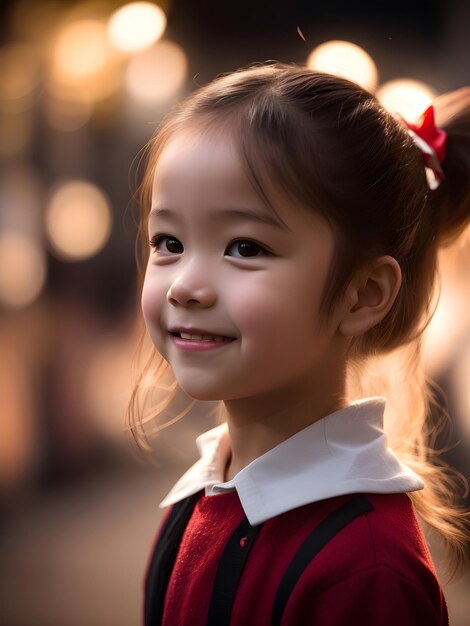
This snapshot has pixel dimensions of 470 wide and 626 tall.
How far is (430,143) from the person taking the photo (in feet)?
3.01

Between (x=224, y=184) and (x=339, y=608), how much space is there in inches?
16.5

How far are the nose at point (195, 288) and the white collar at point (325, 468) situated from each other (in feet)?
0.61

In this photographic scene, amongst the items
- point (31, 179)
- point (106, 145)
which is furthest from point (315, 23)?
point (31, 179)

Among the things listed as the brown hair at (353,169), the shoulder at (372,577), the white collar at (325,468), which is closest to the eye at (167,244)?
the brown hair at (353,169)

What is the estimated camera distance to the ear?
2.70ft

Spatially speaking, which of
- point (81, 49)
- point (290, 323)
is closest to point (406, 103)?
point (290, 323)


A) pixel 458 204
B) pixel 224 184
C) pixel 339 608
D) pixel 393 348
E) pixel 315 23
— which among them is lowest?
pixel 339 608

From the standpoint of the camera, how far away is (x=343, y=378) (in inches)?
34.9

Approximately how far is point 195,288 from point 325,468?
9.2 inches

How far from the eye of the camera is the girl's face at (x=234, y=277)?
30.0 inches

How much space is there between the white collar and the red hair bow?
277 mm

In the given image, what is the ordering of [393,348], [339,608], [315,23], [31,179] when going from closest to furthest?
[339,608] → [393,348] → [315,23] → [31,179]

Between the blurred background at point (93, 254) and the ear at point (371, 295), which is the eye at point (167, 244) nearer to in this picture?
the ear at point (371, 295)

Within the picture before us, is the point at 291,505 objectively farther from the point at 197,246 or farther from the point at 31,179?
the point at 31,179
